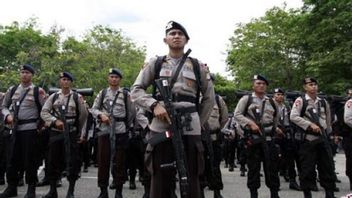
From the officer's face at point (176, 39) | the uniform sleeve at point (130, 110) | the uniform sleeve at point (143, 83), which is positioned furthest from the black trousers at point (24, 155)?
the officer's face at point (176, 39)

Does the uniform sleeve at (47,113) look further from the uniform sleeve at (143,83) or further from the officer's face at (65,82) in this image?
the uniform sleeve at (143,83)

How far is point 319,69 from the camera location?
1144 inches

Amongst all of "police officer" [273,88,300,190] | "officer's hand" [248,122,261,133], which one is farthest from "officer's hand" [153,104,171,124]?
"police officer" [273,88,300,190]

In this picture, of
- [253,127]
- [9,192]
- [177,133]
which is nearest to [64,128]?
[9,192]

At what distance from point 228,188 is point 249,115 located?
2.68m

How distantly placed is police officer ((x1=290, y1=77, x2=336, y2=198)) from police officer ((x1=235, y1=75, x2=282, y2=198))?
1.46 feet

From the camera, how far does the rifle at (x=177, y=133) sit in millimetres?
4336

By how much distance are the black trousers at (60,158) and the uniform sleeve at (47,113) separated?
39cm

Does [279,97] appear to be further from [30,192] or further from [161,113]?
[161,113]

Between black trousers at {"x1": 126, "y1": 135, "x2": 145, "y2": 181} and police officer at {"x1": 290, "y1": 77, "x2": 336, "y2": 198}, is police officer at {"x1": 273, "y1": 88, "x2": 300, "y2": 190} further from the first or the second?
black trousers at {"x1": 126, "y1": 135, "x2": 145, "y2": 181}

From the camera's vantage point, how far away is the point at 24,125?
7.93 metres

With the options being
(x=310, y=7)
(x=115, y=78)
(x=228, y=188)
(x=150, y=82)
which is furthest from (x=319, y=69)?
(x=150, y=82)

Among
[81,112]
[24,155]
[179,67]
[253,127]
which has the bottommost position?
[24,155]

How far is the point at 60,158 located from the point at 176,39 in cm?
407
